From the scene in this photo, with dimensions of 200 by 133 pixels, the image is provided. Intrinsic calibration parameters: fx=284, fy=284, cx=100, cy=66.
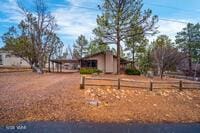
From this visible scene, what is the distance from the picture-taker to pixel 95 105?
627 inches

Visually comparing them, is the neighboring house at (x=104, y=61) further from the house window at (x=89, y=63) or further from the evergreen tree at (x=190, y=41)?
the evergreen tree at (x=190, y=41)

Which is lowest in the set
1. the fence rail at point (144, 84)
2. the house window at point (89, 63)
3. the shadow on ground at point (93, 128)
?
the shadow on ground at point (93, 128)

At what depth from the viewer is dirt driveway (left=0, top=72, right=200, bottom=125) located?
13.5 meters

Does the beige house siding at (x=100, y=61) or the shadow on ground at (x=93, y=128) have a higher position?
the beige house siding at (x=100, y=61)

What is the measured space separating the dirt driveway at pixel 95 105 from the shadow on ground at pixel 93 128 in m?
0.78

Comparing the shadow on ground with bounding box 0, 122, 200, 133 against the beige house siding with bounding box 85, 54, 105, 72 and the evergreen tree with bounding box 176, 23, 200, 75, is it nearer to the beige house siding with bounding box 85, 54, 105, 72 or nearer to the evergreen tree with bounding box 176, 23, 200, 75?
the beige house siding with bounding box 85, 54, 105, 72

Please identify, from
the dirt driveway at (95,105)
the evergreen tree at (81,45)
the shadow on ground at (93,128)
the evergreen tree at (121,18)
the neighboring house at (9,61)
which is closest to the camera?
the shadow on ground at (93,128)

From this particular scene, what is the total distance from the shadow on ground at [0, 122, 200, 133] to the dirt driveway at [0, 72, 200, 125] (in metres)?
0.78

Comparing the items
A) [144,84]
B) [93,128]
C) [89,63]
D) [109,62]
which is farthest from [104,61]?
[93,128]

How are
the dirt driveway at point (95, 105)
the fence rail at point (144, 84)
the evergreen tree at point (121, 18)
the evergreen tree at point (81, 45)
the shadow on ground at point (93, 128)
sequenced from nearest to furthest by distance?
the shadow on ground at point (93, 128) → the dirt driveway at point (95, 105) → the fence rail at point (144, 84) → the evergreen tree at point (121, 18) → the evergreen tree at point (81, 45)

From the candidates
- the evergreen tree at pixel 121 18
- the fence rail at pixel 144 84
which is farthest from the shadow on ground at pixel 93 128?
the evergreen tree at pixel 121 18

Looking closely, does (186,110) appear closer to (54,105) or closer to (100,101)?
(100,101)

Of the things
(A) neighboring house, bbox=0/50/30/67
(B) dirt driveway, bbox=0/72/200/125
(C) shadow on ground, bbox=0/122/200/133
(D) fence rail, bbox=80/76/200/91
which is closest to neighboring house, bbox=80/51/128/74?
(A) neighboring house, bbox=0/50/30/67

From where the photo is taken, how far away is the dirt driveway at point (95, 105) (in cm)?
1354
